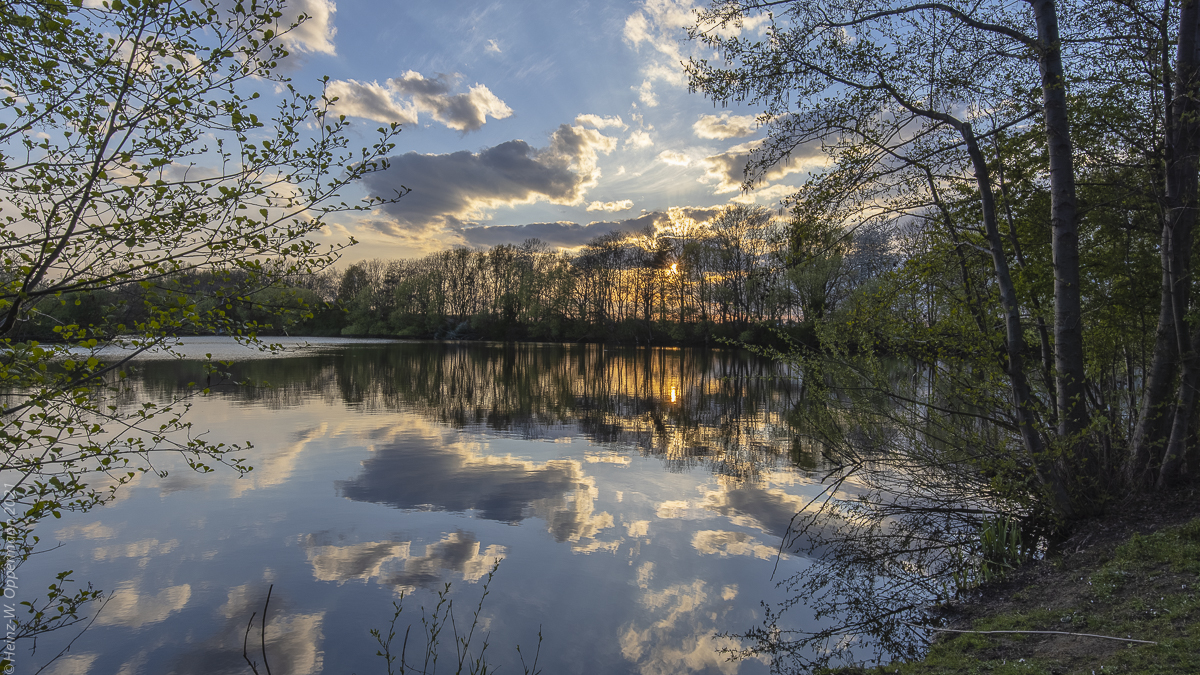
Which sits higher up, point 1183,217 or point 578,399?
point 1183,217

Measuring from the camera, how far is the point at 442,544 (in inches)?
305

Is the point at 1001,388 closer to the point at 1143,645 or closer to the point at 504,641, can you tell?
the point at 1143,645

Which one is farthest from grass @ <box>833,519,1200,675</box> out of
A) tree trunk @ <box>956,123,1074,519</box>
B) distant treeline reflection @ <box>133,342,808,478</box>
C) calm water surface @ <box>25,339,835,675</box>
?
distant treeline reflection @ <box>133,342,808,478</box>

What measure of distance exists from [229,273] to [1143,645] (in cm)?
648

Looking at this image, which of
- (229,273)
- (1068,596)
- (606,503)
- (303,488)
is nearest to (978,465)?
(1068,596)

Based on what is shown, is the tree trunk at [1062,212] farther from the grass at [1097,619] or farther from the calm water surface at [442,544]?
the calm water surface at [442,544]

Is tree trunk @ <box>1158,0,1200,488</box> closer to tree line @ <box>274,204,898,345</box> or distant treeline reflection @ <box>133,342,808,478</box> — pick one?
distant treeline reflection @ <box>133,342,808,478</box>

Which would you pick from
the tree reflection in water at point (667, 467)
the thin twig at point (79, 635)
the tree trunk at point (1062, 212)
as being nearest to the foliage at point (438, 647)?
the tree reflection in water at point (667, 467)

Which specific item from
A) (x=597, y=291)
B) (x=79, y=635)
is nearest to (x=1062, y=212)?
(x=79, y=635)

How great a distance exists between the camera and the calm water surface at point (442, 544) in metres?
5.49

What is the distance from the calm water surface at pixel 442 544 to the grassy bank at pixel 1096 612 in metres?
1.81

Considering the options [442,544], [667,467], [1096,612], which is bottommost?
[442,544]

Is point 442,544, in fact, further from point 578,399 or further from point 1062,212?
point 578,399

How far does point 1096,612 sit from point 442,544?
6.67m
